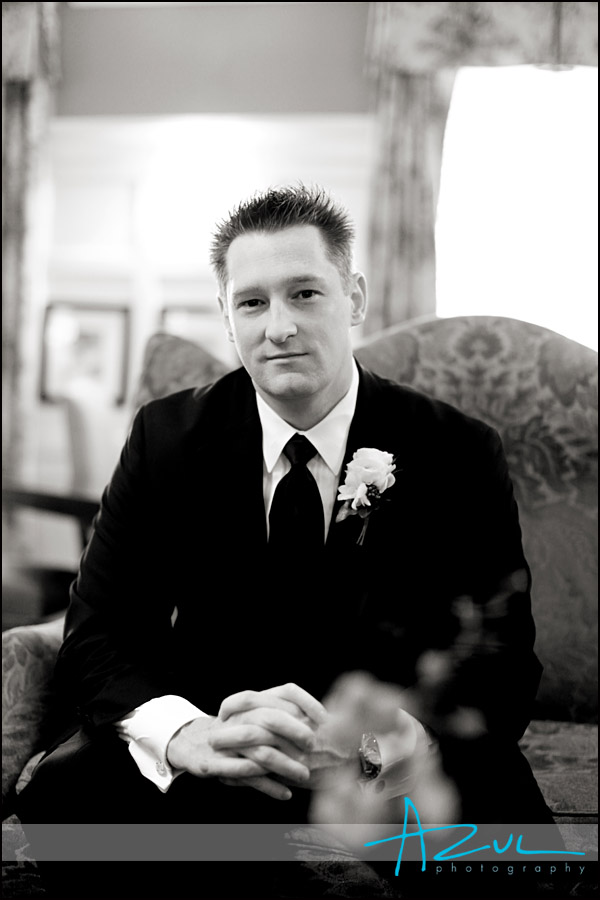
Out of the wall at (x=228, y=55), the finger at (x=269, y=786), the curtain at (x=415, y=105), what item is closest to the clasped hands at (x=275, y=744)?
the finger at (x=269, y=786)

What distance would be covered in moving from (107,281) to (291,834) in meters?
3.25

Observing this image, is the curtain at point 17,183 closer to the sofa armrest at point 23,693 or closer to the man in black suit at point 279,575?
the sofa armrest at point 23,693

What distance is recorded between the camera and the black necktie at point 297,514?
1015 mm

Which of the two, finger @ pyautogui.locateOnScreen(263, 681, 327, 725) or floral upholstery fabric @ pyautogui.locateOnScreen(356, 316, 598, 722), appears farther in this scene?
floral upholstery fabric @ pyautogui.locateOnScreen(356, 316, 598, 722)

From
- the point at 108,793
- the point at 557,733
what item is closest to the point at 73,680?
the point at 108,793

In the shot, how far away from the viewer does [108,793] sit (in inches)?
37.5

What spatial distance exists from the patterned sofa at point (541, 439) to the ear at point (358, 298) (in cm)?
37

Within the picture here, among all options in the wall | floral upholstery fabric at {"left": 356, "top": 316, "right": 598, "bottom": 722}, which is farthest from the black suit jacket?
the wall

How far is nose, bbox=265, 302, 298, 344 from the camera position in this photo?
3.18 feet

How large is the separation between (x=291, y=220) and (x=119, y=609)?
1.75ft

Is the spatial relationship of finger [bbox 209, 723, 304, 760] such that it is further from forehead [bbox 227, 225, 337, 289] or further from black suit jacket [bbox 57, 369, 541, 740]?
forehead [bbox 227, 225, 337, 289]

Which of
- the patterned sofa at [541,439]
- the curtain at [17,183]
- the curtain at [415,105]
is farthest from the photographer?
the curtain at [17,183]

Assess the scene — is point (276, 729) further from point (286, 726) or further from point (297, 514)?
point (297, 514)

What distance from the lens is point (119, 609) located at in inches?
42.0
